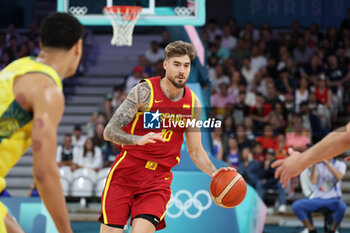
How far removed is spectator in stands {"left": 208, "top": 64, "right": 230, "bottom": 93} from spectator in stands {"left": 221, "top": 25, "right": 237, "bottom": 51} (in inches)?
45.2

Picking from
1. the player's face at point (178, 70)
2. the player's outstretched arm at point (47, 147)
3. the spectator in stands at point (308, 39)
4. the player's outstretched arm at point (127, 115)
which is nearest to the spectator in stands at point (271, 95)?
the spectator in stands at point (308, 39)

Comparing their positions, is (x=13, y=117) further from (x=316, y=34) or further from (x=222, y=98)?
(x=316, y=34)

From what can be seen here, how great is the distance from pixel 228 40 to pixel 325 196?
19.7 ft

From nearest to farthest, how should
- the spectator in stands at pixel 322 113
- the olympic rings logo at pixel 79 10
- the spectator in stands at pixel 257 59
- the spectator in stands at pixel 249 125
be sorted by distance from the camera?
the olympic rings logo at pixel 79 10, the spectator in stands at pixel 249 125, the spectator in stands at pixel 322 113, the spectator in stands at pixel 257 59

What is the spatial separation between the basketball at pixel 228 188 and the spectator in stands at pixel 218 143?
16.7ft

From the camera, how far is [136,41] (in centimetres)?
1585

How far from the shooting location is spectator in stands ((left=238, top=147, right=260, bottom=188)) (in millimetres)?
10124

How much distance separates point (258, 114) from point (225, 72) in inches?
83.7

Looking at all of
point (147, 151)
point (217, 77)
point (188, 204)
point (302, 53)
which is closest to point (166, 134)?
point (147, 151)

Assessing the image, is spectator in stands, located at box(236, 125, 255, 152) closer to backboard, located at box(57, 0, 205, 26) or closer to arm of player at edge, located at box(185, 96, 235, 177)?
backboard, located at box(57, 0, 205, 26)

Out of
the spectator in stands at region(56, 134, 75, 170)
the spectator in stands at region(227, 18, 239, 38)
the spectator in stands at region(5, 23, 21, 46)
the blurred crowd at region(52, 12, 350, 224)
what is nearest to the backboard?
the blurred crowd at region(52, 12, 350, 224)

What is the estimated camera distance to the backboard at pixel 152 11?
7.32m

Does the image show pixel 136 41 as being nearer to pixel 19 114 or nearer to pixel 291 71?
pixel 291 71

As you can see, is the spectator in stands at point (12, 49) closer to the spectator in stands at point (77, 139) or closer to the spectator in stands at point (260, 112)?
the spectator in stands at point (77, 139)
